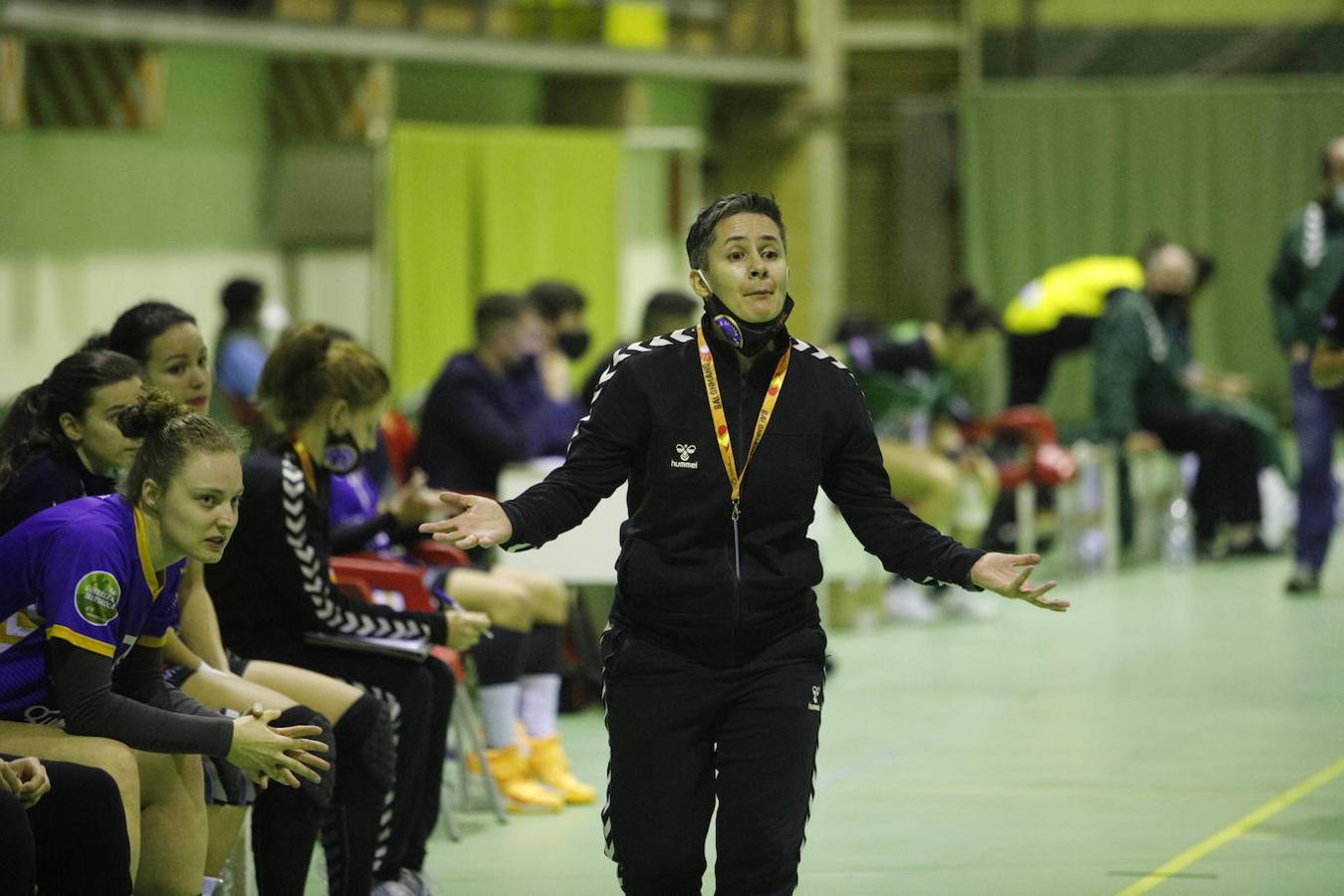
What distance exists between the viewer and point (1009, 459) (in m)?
10.7

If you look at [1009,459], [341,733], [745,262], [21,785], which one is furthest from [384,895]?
[1009,459]

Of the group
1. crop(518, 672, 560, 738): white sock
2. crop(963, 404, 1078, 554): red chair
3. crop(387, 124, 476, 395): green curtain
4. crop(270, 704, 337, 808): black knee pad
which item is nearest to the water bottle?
crop(963, 404, 1078, 554): red chair

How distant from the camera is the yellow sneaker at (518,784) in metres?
5.82

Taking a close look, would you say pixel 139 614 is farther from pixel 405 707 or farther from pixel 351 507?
pixel 351 507

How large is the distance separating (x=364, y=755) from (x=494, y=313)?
9.39 feet

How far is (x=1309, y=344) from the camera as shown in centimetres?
928

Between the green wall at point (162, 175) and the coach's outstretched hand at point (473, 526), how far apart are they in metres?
6.50

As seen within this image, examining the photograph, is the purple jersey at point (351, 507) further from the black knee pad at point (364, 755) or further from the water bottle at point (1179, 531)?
the water bottle at point (1179, 531)

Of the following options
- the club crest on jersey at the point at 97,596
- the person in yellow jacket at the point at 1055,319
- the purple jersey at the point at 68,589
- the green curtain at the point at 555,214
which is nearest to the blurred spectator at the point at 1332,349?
the purple jersey at the point at 68,589

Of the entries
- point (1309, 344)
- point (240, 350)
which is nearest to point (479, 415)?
point (240, 350)

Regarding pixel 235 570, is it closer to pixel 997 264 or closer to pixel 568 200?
pixel 568 200

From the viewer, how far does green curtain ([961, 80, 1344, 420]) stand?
15.9m

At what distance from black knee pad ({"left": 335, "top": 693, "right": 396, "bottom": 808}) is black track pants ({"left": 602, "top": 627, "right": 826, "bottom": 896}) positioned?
89 cm

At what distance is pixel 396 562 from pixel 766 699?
2.30 m
